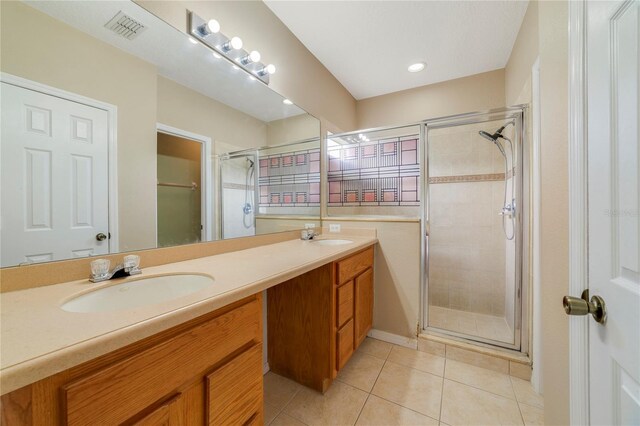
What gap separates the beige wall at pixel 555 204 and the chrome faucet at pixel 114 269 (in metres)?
1.58

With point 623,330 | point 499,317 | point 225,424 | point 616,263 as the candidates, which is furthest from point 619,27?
point 499,317

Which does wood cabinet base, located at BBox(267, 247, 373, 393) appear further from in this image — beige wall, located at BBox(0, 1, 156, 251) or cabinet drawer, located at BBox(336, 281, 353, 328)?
beige wall, located at BBox(0, 1, 156, 251)

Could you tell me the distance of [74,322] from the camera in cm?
55

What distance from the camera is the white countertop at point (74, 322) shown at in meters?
0.42

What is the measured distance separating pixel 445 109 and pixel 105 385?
10.4 ft

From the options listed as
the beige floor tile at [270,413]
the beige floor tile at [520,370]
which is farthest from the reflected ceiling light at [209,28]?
the beige floor tile at [520,370]

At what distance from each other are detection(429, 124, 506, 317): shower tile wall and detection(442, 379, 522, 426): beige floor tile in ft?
3.97

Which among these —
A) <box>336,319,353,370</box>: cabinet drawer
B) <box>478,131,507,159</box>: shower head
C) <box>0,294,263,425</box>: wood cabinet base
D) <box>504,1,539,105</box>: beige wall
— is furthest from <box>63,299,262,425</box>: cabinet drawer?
<box>478,131,507,159</box>: shower head

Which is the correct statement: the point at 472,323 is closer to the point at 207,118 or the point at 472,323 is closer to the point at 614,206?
the point at 614,206

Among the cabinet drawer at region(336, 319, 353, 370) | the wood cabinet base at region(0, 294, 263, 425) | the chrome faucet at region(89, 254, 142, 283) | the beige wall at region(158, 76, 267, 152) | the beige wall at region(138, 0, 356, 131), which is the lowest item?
the cabinet drawer at region(336, 319, 353, 370)

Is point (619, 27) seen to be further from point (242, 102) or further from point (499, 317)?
point (499, 317)

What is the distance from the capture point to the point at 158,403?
606mm

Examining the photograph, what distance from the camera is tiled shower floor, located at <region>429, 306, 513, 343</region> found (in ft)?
6.68

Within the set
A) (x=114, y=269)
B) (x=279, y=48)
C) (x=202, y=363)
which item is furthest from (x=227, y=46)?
(x=202, y=363)
